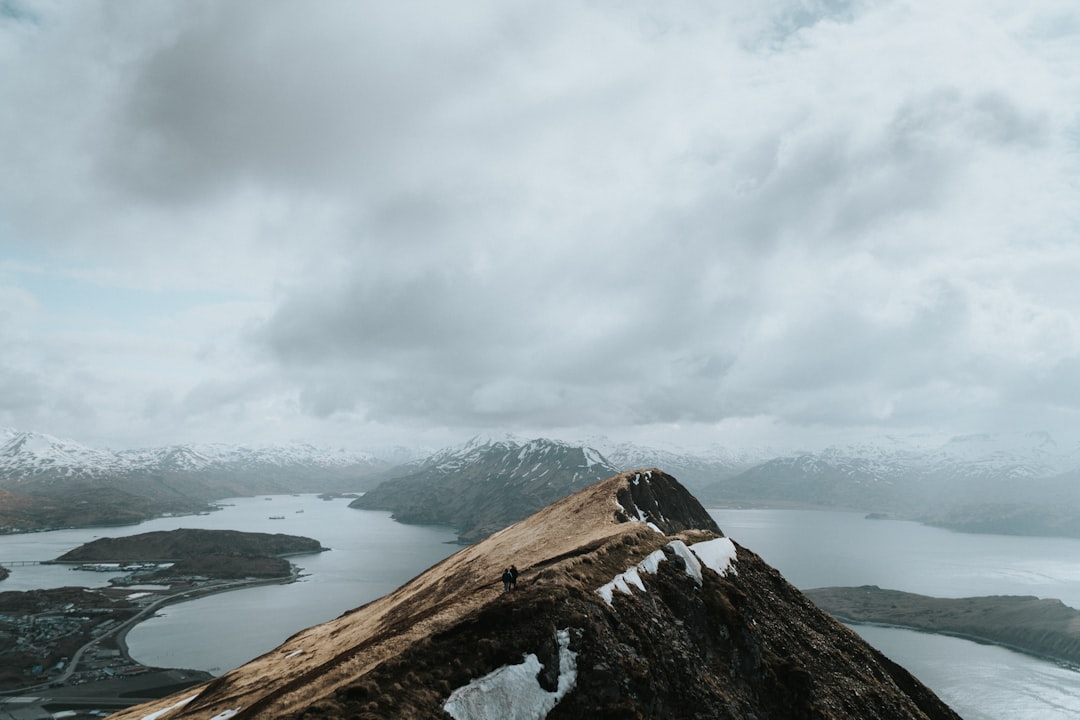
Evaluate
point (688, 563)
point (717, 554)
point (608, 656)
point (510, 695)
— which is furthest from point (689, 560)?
point (510, 695)

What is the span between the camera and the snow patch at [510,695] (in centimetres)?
2742

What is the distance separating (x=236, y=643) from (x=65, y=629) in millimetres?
66595

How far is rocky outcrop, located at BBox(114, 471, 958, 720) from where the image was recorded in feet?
Result: 93.0

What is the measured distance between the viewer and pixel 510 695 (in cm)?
2838

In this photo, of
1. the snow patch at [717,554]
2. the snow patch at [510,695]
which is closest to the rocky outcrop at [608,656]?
the snow patch at [510,695]

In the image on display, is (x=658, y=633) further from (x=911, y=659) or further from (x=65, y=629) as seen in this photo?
(x=65, y=629)

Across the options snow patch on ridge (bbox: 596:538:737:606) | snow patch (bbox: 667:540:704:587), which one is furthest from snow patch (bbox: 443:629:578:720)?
snow patch (bbox: 667:540:704:587)

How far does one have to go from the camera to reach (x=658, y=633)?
35.8 meters

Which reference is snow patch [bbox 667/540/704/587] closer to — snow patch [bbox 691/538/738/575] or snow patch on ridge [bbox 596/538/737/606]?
snow patch on ridge [bbox 596/538/737/606]

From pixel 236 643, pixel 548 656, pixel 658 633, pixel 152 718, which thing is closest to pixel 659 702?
pixel 658 633

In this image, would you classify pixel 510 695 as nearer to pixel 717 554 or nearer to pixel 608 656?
pixel 608 656

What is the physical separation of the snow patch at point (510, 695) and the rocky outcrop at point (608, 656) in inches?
2.5

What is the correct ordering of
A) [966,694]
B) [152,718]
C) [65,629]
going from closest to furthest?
[152,718]
[966,694]
[65,629]

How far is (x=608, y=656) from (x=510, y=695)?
6122mm
